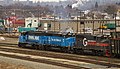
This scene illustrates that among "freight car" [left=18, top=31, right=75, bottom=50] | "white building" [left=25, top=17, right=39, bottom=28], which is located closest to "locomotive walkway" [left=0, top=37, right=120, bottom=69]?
"freight car" [left=18, top=31, right=75, bottom=50]

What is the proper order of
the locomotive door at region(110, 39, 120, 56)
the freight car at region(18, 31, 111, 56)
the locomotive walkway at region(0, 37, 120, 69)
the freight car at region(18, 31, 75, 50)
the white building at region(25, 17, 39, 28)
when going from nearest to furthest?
1. the locomotive walkway at region(0, 37, 120, 69)
2. the locomotive door at region(110, 39, 120, 56)
3. the freight car at region(18, 31, 111, 56)
4. the freight car at region(18, 31, 75, 50)
5. the white building at region(25, 17, 39, 28)

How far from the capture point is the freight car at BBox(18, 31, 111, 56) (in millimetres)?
38250

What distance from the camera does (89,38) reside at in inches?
1599

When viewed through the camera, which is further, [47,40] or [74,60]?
[47,40]

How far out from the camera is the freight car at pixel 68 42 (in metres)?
38.2

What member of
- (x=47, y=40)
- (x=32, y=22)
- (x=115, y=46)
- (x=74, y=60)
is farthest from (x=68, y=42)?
(x=32, y=22)

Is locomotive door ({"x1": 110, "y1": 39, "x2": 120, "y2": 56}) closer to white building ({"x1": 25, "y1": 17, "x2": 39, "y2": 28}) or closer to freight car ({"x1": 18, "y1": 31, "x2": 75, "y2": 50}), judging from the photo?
freight car ({"x1": 18, "y1": 31, "x2": 75, "y2": 50})

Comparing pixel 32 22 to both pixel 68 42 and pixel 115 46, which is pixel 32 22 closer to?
pixel 68 42

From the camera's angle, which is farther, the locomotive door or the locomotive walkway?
the locomotive door

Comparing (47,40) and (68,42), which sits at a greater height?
(68,42)

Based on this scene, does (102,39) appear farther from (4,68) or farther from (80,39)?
(4,68)

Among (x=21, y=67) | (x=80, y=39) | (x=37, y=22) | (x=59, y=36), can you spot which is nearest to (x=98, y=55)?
(x=80, y=39)

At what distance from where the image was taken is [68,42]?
4366 centimetres

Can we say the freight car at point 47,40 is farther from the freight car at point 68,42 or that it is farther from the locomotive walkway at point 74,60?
the locomotive walkway at point 74,60
